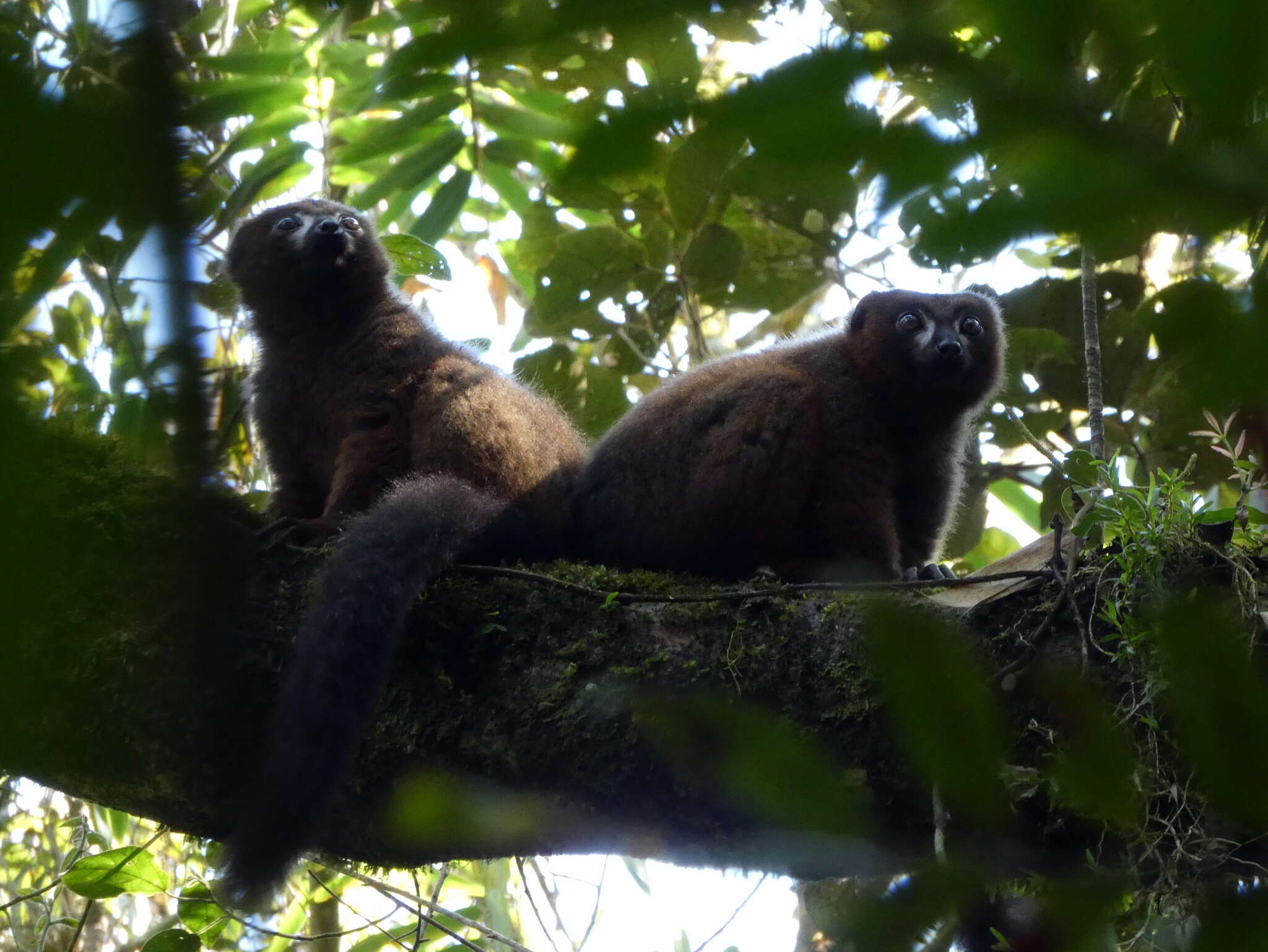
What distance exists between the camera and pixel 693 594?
136 inches

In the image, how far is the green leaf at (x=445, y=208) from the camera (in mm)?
4555

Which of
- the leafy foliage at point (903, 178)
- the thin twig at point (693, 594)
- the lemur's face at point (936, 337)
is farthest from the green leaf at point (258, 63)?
the lemur's face at point (936, 337)

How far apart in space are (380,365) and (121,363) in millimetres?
4314

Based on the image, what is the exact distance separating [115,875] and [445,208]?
2686 millimetres

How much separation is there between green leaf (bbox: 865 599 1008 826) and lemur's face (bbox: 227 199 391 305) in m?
4.84

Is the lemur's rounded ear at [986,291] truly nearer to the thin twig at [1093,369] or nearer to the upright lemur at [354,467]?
the thin twig at [1093,369]

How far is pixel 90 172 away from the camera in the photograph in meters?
0.54

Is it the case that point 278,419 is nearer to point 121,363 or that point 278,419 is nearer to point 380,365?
point 380,365

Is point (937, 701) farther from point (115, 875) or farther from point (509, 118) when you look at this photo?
point (115, 875)

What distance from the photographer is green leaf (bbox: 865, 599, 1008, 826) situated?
2.17 ft

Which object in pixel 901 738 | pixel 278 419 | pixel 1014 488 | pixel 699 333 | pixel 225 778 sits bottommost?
pixel 901 738

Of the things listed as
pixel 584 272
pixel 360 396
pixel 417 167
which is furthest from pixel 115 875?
pixel 584 272

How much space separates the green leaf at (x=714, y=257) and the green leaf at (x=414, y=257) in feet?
3.88

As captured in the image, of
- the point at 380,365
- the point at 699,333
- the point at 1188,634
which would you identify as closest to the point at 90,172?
the point at 1188,634
